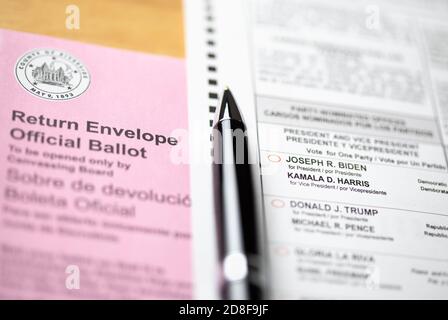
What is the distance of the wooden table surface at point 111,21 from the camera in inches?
27.0

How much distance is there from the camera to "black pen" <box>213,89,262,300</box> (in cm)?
52

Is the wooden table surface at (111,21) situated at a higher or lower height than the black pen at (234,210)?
higher

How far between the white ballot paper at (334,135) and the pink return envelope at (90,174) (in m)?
0.03

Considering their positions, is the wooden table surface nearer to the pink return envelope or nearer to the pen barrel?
the pink return envelope

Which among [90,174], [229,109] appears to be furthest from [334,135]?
[90,174]

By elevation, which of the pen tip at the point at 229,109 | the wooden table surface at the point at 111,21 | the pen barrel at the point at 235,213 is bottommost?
the pen barrel at the point at 235,213

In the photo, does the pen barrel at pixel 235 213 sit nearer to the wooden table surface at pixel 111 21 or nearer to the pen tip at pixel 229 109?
the pen tip at pixel 229 109

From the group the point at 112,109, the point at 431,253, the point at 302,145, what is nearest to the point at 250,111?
the point at 302,145

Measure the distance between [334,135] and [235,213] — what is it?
0.22m

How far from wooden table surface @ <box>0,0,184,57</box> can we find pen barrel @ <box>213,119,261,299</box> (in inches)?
7.4

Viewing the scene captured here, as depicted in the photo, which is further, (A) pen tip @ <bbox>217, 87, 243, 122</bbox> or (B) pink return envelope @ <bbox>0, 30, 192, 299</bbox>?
(A) pen tip @ <bbox>217, 87, 243, 122</bbox>

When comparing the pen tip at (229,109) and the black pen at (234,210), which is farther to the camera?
the pen tip at (229,109)

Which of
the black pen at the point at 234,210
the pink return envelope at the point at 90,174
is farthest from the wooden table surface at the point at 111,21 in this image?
the black pen at the point at 234,210

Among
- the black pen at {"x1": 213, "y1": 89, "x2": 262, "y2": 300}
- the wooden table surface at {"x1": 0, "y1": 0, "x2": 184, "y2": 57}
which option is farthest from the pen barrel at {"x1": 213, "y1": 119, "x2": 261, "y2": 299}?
the wooden table surface at {"x1": 0, "y1": 0, "x2": 184, "y2": 57}
